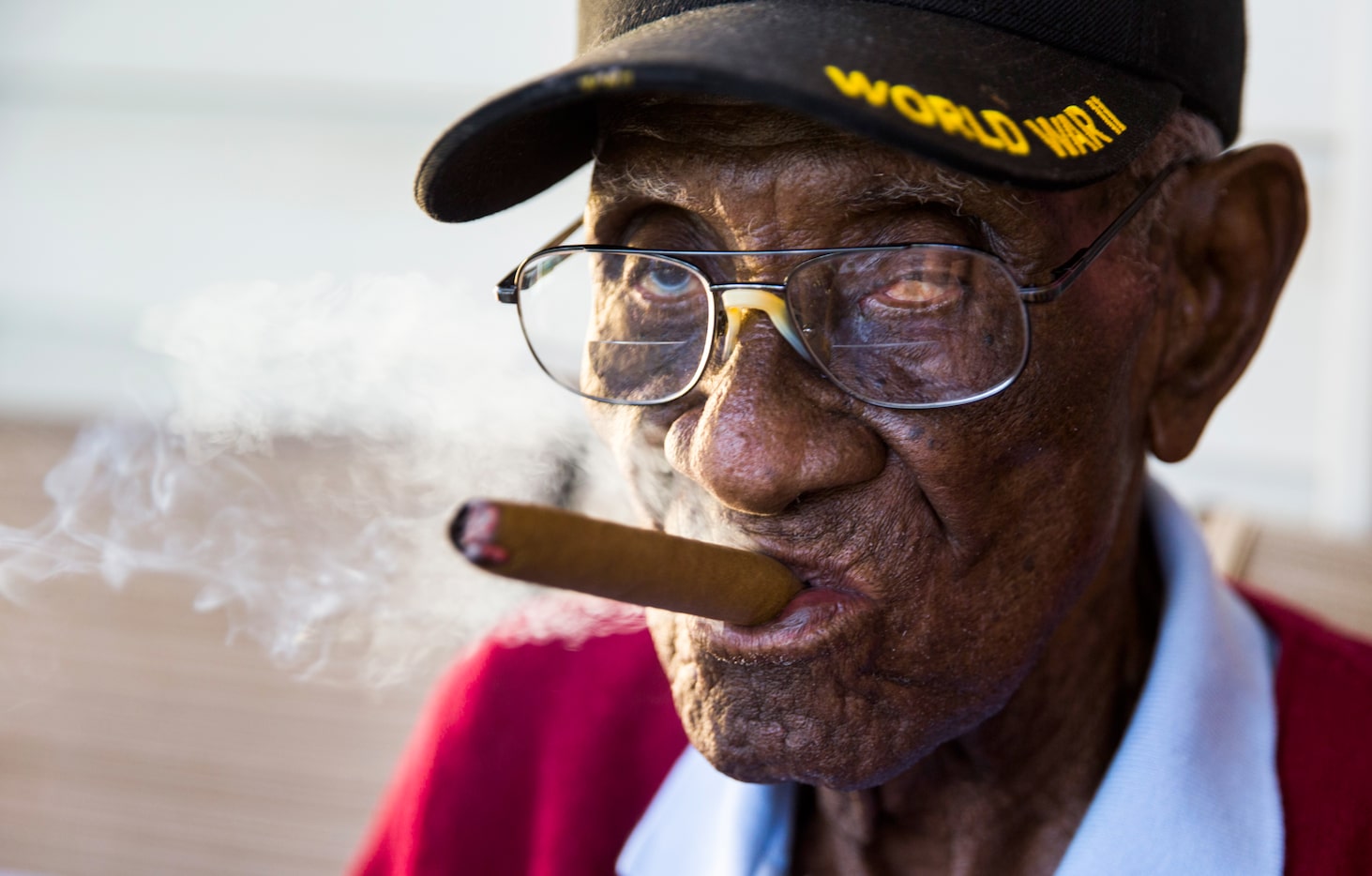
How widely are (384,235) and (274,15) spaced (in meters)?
0.88

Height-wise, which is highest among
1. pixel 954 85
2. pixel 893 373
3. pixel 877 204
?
pixel 954 85

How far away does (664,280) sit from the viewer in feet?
4.82

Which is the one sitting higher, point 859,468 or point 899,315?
point 899,315

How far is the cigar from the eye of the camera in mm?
861

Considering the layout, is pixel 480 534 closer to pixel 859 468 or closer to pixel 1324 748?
pixel 859 468

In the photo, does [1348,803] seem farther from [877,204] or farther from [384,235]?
[384,235]

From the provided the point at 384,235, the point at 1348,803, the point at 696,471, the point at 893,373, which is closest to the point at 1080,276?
the point at 893,373

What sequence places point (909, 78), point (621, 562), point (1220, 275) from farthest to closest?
point (1220, 275) → point (909, 78) → point (621, 562)

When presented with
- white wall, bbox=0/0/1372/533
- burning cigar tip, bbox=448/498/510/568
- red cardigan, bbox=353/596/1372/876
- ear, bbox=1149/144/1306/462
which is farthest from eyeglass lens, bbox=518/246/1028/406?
white wall, bbox=0/0/1372/533

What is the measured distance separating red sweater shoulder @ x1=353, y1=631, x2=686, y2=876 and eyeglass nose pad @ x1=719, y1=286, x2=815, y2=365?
102 cm

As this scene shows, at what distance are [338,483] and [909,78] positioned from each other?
1.82 metres

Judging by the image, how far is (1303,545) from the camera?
2.53 meters

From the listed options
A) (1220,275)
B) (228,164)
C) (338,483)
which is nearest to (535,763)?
(338,483)

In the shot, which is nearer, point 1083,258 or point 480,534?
point 480,534
